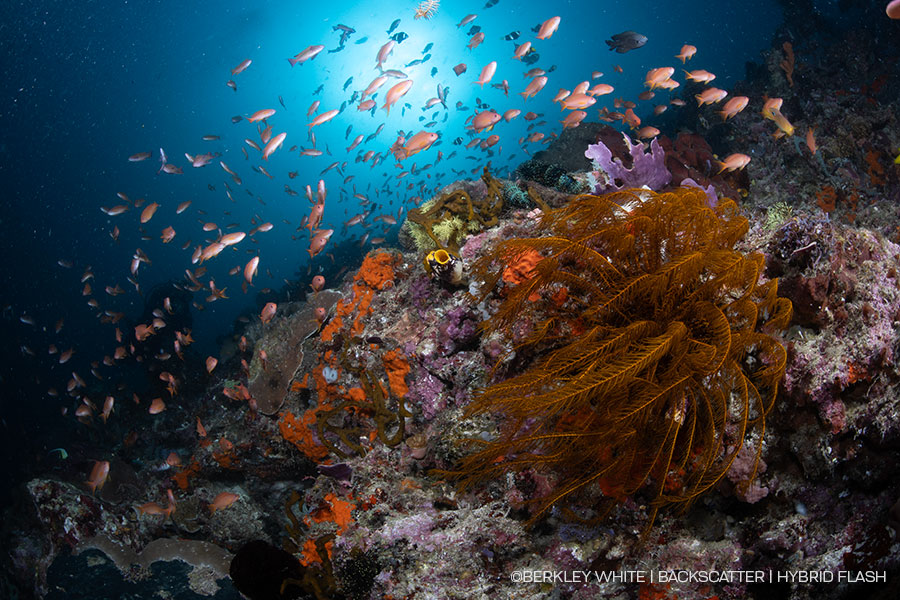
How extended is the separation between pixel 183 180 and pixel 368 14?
2449 inches

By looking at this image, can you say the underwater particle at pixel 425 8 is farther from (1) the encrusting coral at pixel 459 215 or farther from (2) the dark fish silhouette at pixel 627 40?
(1) the encrusting coral at pixel 459 215

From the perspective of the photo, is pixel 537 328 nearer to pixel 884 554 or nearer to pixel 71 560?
pixel 884 554

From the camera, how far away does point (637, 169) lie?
4562mm

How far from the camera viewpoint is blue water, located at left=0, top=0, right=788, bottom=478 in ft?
124

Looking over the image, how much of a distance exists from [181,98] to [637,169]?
2714 inches

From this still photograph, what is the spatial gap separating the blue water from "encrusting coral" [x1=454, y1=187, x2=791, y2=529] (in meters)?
15.1

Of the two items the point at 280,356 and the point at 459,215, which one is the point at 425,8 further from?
the point at 280,356

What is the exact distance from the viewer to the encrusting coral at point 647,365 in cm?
202

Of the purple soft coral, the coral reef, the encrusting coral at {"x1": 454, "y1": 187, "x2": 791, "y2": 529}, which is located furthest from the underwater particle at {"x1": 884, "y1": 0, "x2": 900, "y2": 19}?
the coral reef

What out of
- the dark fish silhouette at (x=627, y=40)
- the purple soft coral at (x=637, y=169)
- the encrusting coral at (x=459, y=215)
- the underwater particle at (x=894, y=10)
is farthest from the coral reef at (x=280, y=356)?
the dark fish silhouette at (x=627, y=40)

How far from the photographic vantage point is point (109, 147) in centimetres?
6050

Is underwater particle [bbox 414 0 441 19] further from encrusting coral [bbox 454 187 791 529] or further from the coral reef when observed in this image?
encrusting coral [bbox 454 187 791 529]

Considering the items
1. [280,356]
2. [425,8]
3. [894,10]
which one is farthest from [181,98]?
[894,10]

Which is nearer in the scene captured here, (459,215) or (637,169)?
(637,169)
